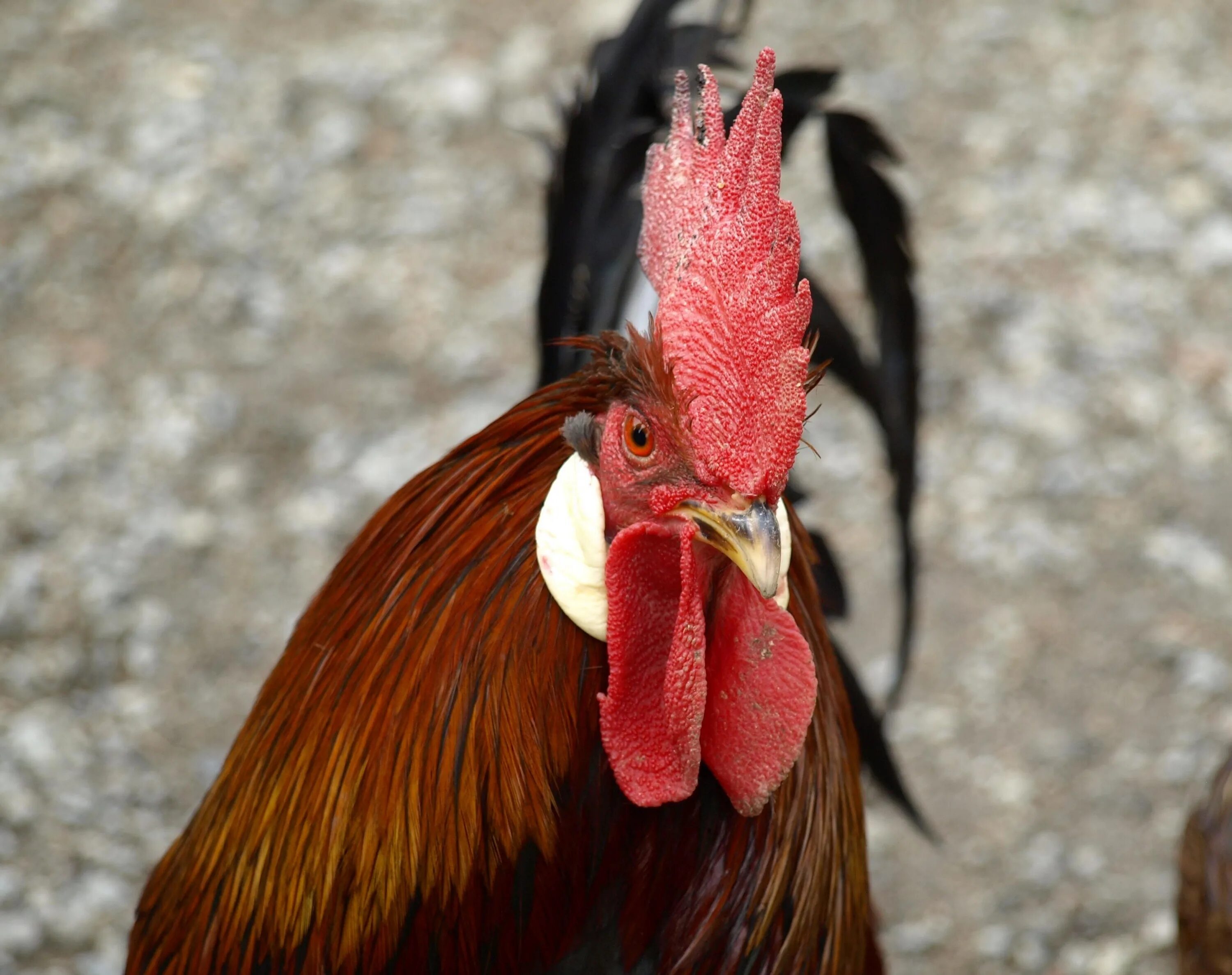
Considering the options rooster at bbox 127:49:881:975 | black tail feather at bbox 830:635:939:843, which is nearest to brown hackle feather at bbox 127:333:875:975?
rooster at bbox 127:49:881:975

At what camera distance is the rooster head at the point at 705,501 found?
1.50 metres

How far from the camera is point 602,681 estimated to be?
5.38 feet

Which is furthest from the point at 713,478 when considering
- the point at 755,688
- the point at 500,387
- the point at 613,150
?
the point at 500,387

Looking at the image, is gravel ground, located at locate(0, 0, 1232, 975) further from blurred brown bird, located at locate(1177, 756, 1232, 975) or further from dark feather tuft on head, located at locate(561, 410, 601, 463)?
dark feather tuft on head, located at locate(561, 410, 601, 463)

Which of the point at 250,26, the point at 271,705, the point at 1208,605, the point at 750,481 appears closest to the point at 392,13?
the point at 250,26

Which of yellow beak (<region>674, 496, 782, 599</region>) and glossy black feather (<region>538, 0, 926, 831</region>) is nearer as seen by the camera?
yellow beak (<region>674, 496, 782, 599</region>)

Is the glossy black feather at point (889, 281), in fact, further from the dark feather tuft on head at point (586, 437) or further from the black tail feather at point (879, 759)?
the dark feather tuft on head at point (586, 437)

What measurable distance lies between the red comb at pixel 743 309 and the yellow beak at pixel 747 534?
2cm

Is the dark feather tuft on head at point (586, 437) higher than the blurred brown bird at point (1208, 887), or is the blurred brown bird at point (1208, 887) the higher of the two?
A: the dark feather tuft on head at point (586, 437)

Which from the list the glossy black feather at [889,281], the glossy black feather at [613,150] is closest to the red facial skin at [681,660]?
the glossy black feather at [613,150]

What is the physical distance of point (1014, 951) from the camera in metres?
3.21

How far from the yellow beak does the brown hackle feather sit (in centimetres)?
17

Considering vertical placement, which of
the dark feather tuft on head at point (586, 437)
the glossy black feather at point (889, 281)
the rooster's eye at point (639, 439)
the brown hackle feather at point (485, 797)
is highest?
the glossy black feather at point (889, 281)

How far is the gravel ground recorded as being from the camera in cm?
342
